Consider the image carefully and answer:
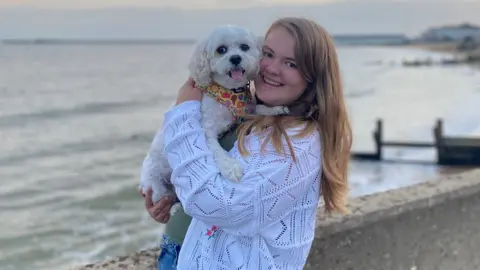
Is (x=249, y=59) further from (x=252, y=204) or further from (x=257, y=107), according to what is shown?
(x=252, y=204)

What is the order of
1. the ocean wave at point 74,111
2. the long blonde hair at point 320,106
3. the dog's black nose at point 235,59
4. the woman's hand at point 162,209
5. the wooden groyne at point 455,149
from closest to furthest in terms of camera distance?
the long blonde hair at point 320,106, the dog's black nose at point 235,59, the woman's hand at point 162,209, the wooden groyne at point 455,149, the ocean wave at point 74,111

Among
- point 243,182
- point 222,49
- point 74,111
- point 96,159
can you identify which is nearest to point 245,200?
point 243,182

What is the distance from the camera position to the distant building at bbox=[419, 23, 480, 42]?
179 metres

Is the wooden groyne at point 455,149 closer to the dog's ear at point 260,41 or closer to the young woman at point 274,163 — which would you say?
the dog's ear at point 260,41

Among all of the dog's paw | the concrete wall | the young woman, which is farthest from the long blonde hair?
the concrete wall

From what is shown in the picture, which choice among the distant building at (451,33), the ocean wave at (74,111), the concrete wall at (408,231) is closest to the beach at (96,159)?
the ocean wave at (74,111)

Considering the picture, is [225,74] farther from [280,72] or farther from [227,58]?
[280,72]

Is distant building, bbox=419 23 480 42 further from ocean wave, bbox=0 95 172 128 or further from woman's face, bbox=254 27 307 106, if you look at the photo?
woman's face, bbox=254 27 307 106

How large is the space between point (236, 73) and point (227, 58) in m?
0.07

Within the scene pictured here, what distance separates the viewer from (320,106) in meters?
2.23

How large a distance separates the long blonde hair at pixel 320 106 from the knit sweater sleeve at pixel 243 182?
5 cm

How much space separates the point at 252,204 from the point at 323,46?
0.60 meters

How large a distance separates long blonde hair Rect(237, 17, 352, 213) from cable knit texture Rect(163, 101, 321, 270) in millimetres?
41

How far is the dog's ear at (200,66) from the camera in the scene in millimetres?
2432
